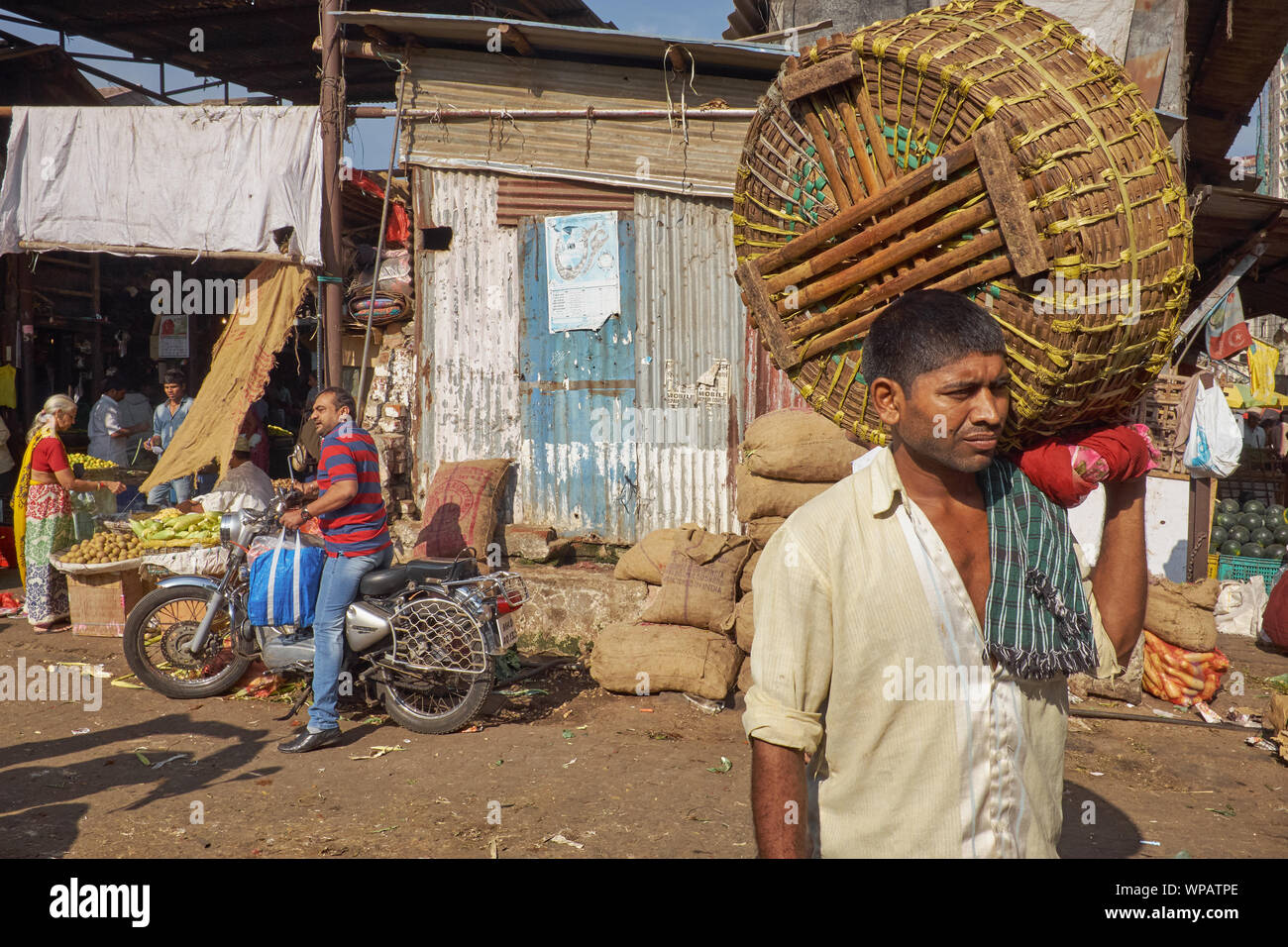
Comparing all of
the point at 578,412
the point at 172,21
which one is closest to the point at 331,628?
the point at 578,412

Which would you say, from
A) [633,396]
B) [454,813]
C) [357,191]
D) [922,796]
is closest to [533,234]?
[633,396]

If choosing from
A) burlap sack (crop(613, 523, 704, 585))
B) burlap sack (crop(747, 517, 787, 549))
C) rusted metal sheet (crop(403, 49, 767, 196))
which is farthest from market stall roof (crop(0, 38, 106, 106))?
burlap sack (crop(747, 517, 787, 549))

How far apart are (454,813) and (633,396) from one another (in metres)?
Result: 4.19

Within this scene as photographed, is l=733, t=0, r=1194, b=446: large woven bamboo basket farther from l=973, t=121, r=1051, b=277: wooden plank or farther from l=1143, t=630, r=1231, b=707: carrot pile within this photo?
l=1143, t=630, r=1231, b=707: carrot pile

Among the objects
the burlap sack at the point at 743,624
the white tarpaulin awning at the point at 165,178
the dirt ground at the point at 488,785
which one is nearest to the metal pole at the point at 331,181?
the white tarpaulin awning at the point at 165,178

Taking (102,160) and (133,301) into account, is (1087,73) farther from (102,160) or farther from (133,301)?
(133,301)

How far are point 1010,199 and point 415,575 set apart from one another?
473 cm

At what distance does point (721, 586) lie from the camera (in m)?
6.47

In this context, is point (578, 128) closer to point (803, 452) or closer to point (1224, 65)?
point (803, 452)

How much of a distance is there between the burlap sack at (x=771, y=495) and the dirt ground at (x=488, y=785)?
4.58ft

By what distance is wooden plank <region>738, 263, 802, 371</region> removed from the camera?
2113 millimetres

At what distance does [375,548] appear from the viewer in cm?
569

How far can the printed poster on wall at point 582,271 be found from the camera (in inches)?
310

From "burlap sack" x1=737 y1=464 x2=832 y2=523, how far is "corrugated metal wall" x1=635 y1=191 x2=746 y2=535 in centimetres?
118
